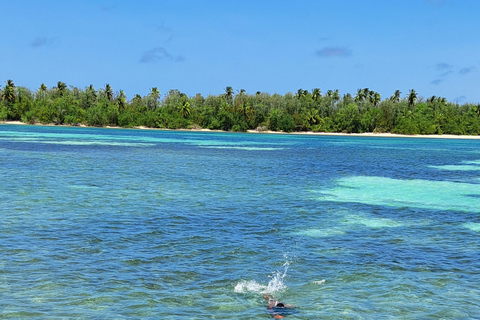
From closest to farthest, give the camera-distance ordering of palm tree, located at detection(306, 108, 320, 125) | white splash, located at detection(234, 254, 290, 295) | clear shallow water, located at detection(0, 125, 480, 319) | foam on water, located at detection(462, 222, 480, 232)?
clear shallow water, located at detection(0, 125, 480, 319)
white splash, located at detection(234, 254, 290, 295)
foam on water, located at detection(462, 222, 480, 232)
palm tree, located at detection(306, 108, 320, 125)

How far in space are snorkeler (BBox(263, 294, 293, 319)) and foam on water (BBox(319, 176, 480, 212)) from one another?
1598cm

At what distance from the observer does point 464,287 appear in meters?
12.7

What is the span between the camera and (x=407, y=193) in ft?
103

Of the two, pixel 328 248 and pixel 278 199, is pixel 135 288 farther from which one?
pixel 278 199

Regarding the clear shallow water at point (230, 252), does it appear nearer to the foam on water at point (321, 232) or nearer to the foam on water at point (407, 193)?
the foam on water at point (321, 232)

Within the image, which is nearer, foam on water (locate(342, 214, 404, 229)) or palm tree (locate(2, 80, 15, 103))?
foam on water (locate(342, 214, 404, 229))

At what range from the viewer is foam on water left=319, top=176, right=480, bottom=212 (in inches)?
1064

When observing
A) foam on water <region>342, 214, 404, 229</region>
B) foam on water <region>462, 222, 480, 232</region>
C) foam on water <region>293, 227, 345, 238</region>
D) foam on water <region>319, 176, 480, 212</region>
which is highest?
foam on water <region>293, 227, 345, 238</region>

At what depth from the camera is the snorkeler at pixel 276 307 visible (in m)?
10.8

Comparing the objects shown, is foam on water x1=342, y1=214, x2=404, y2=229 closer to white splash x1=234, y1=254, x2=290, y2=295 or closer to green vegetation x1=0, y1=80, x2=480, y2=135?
white splash x1=234, y1=254, x2=290, y2=295

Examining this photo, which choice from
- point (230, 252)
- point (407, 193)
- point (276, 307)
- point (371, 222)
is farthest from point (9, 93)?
point (276, 307)

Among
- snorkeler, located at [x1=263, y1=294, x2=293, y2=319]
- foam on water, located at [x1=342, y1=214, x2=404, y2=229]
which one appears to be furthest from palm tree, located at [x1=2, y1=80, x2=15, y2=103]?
snorkeler, located at [x1=263, y1=294, x2=293, y2=319]

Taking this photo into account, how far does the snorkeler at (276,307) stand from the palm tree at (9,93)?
7609 inches

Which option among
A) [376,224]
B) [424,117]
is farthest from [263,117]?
[376,224]
